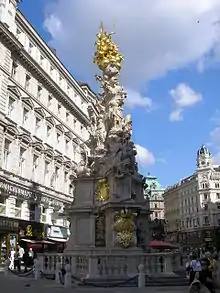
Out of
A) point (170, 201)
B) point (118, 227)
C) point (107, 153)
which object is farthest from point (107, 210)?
point (170, 201)

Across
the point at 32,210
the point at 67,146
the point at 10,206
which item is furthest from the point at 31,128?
the point at 67,146

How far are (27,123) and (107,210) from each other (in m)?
22.3

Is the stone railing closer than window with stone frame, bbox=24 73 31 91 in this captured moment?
Yes

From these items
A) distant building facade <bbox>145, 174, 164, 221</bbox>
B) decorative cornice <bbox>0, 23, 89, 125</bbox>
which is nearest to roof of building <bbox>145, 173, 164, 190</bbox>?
distant building facade <bbox>145, 174, 164, 221</bbox>

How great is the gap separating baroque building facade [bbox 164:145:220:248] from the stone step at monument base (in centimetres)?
8530

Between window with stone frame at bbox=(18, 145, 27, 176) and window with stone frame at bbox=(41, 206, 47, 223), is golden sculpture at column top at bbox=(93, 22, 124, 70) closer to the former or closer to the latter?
window with stone frame at bbox=(18, 145, 27, 176)

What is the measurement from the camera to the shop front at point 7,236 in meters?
35.9

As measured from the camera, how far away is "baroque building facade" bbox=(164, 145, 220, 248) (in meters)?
110

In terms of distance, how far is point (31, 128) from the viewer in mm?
43844

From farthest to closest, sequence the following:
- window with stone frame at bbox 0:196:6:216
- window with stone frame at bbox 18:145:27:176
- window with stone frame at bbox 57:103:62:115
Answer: window with stone frame at bbox 57:103:62:115 < window with stone frame at bbox 18:145:27:176 < window with stone frame at bbox 0:196:6:216

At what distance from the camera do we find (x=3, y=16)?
39219 millimetres

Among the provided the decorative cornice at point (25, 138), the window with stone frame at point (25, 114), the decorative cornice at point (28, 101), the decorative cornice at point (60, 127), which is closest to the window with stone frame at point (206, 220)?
the decorative cornice at point (60, 127)

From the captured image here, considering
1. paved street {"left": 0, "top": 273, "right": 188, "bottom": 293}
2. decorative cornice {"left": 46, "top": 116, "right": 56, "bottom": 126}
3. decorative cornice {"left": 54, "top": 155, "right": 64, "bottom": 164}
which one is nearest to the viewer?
paved street {"left": 0, "top": 273, "right": 188, "bottom": 293}

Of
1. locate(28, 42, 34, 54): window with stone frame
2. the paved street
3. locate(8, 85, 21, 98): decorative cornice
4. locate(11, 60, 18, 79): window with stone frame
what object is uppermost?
locate(28, 42, 34, 54): window with stone frame
